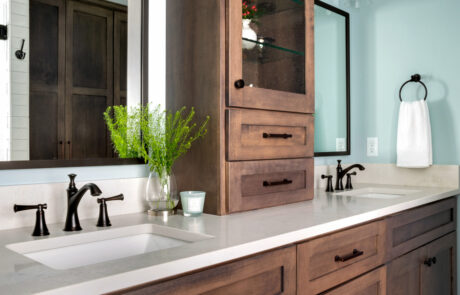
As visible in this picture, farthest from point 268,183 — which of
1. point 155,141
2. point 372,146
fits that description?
point 372,146

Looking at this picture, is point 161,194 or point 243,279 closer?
point 243,279

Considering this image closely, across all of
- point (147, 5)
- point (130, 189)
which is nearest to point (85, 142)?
point (130, 189)

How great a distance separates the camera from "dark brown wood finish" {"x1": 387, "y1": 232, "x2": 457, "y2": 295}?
5.62 ft

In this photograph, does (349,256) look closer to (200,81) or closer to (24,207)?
(200,81)

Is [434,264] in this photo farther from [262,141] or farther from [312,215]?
[262,141]

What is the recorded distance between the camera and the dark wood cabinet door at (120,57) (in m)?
1.49

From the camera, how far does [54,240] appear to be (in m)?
1.12

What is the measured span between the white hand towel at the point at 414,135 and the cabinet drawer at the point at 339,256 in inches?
33.9

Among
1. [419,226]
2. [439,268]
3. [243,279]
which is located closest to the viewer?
[243,279]

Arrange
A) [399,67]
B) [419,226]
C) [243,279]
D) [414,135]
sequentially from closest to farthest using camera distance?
1. [243,279]
2. [419,226]
3. [414,135]
4. [399,67]

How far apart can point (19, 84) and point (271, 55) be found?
93cm

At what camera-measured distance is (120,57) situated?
1.51 metres

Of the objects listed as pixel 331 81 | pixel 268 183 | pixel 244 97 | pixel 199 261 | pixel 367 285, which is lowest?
pixel 367 285

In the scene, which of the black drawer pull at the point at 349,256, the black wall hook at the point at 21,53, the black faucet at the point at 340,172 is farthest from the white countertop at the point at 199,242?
the black wall hook at the point at 21,53
